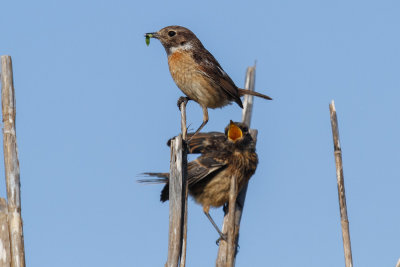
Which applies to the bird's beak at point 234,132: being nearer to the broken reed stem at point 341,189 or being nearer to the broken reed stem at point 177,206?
the broken reed stem at point 341,189

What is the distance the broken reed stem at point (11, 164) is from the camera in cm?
379

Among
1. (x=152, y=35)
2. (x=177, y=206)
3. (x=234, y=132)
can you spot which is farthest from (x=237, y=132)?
(x=177, y=206)

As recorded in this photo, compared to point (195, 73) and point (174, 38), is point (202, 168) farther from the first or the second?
point (174, 38)

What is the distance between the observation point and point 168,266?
12.9ft

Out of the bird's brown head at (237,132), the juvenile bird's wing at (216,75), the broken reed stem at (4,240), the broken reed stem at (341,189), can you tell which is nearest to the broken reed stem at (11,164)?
the broken reed stem at (4,240)

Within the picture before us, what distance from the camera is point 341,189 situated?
443cm

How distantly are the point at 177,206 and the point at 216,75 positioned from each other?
3514mm

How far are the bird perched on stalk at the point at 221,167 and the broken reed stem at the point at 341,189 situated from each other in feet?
9.45

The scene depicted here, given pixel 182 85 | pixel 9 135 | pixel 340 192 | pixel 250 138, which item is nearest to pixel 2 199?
pixel 9 135

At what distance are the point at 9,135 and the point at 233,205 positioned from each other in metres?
1.61

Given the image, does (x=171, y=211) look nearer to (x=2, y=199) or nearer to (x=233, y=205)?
(x=233, y=205)

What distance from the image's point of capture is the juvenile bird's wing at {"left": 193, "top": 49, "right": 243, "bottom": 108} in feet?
23.8

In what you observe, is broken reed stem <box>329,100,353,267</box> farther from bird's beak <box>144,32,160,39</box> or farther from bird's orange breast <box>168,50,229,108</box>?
bird's beak <box>144,32,160,39</box>

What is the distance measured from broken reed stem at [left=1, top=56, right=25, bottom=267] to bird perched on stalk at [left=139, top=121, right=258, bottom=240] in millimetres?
3659
